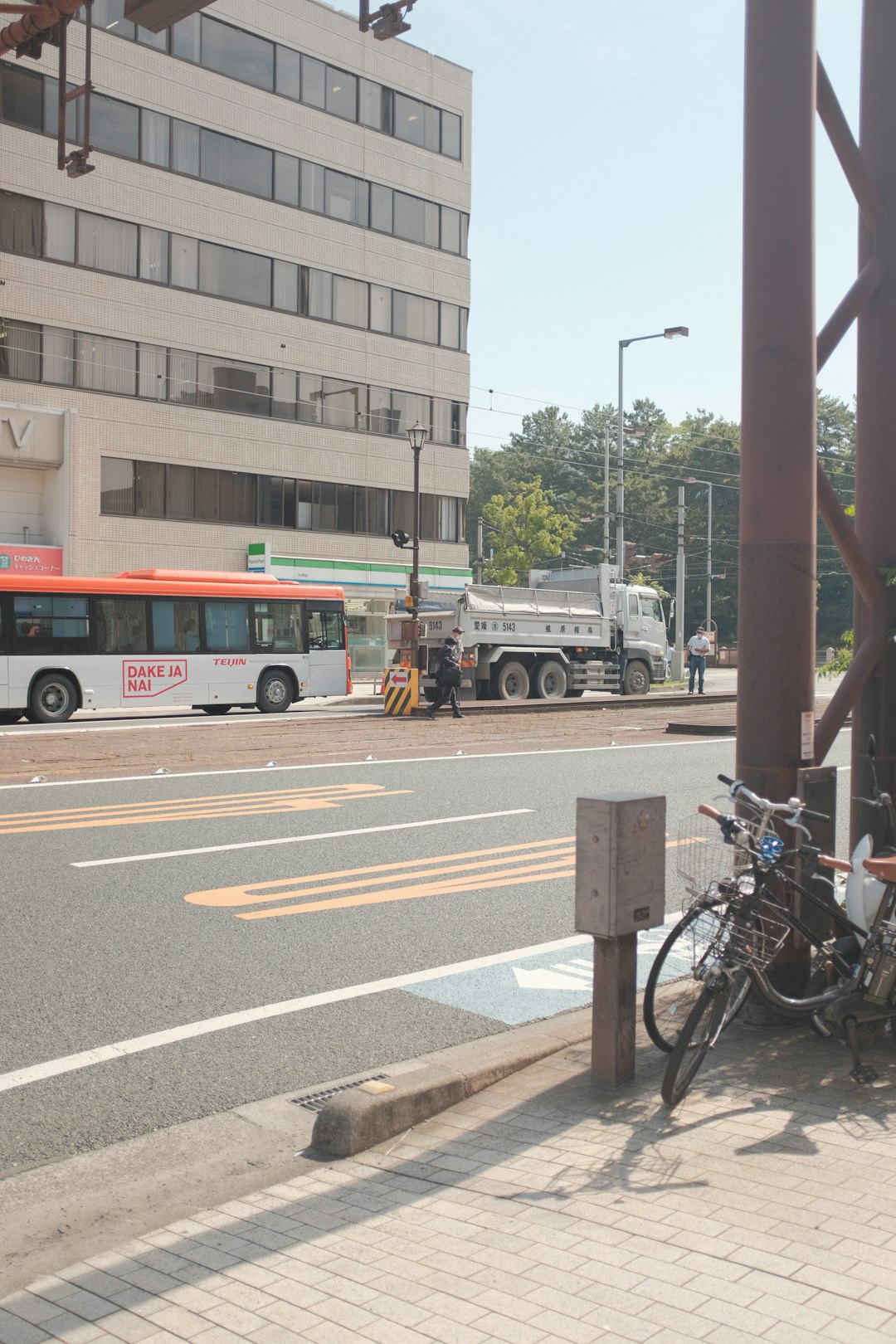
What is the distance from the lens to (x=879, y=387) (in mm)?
6270

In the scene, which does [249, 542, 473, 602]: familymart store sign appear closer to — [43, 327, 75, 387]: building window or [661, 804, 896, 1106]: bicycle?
[43, 327, 75, 387]: building window

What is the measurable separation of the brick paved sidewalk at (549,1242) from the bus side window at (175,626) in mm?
22565

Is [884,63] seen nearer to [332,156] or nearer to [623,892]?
[623,892]

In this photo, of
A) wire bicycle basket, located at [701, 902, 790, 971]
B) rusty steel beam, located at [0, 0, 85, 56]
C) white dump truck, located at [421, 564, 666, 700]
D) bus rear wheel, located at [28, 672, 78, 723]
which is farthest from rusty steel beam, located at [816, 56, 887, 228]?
white dump truck, located at [421, 564, 666, 700]

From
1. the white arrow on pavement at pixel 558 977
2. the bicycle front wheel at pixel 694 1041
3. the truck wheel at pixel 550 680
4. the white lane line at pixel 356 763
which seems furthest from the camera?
the truck wheel at pixel 550 680

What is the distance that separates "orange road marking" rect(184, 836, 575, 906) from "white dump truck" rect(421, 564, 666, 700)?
806 inches

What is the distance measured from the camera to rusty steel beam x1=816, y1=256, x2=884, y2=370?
6062 mm

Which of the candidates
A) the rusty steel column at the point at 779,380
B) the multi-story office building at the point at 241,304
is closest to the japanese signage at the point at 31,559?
the multi-story office building at the point at 241,304

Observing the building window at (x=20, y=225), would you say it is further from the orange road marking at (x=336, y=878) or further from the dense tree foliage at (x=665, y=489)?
the dense tree foliage at (x=665, y=489)

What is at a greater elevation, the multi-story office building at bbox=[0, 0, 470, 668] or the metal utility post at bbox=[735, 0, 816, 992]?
the multi-story office building at bbox=[0, 0, 470, 668]

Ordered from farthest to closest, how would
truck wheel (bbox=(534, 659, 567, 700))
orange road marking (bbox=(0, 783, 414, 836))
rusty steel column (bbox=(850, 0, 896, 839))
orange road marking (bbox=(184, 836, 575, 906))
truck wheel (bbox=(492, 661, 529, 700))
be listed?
1. truck wheel (bbox=(534, 659, 567, 700))
2. truck wheel (bbox=(492, 661, 529, 700))
3. orange road marking (bbox=(0, 783, 414, 836))
4. orange road marking (bbox=(184, 836, 575, 906))
5. rusty steel column (bbox=(850, 0, 896, 839))

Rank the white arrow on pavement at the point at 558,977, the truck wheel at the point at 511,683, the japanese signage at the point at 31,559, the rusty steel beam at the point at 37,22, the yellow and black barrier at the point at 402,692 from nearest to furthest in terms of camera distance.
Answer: the white arrow on pavement at the point at 558,977 < the rusty steel beam at the point at 37,22 < the yellow and black barrier at the point at 402,692 < the truck wheel at the point at 511,683 < the japanese signage at the point at 31,559

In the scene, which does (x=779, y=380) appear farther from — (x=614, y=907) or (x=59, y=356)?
(x=59, y=356)

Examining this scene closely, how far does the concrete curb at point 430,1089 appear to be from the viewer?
172 inches
